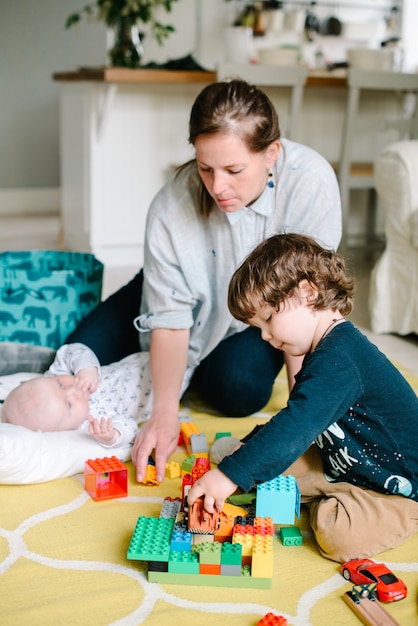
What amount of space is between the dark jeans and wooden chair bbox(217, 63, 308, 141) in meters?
1.45

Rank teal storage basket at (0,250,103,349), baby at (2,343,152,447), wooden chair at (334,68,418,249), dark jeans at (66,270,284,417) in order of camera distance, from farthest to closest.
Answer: wooden chair at (334,68,418,249) → teal storage basket at (0,250,103,349) → dark jeans at (66,270,284,417) → baby at (2,343,152,447)

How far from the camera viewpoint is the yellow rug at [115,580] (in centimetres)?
110

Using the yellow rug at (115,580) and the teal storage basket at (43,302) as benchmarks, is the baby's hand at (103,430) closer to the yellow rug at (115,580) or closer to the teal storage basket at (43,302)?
the yellow rug at (115,580)

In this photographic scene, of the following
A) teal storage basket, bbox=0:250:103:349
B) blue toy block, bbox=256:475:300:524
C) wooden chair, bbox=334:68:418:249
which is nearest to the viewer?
blue toy block, bbox=256:475:300:524

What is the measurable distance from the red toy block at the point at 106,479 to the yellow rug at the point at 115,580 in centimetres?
2

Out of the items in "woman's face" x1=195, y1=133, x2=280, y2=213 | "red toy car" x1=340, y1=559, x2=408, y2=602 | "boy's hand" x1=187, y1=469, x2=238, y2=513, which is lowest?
"red toy car" x1=340, y1=559, x2=408, y2=602

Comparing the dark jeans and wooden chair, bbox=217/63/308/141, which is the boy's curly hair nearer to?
the dark jeans

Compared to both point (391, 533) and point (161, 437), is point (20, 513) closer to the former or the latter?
point (161, 437)

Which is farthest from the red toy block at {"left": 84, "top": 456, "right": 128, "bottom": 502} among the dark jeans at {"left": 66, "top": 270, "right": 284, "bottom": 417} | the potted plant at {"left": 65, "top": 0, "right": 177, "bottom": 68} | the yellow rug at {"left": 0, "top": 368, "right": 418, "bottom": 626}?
the potted plant at {"left": 65, "top": 0, "right": 177, "bottom": 68}

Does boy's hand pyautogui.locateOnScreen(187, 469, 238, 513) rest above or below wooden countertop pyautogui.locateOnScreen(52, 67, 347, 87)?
below

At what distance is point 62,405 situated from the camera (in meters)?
1.58

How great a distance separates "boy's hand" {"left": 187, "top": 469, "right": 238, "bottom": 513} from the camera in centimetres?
110

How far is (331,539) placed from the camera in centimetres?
124

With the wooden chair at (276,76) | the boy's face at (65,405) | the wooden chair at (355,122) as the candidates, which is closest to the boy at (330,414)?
Result: the boy's face at (65,405)
